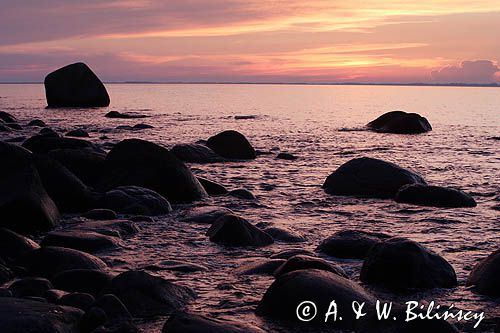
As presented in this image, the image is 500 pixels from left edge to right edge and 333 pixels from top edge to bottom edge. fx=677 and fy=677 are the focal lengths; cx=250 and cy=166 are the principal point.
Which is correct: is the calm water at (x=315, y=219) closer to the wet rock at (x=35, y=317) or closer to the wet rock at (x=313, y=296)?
the wet rock at (x=313, y=296)

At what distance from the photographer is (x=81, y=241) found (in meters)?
7.99

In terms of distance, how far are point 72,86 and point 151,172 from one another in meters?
38.1

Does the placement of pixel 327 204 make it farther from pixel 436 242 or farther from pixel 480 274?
pixel 480 274

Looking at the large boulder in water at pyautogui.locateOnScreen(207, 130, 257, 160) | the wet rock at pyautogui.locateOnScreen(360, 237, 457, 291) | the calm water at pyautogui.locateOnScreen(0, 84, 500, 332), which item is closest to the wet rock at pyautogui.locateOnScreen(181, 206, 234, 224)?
the calm water at pyautogui.locateOnScreen(0, 84, 500, 332)

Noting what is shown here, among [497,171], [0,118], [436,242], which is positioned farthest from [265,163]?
[0,118]

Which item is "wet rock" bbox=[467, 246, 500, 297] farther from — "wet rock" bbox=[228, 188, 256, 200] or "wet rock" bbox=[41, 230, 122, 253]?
"wet rock" bbox=[228, 188, 256, 200]

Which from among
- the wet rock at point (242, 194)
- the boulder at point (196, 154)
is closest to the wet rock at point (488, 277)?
the wet rock at point (242, 194)

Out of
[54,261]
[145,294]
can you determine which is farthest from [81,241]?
[145,294]

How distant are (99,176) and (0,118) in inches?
852

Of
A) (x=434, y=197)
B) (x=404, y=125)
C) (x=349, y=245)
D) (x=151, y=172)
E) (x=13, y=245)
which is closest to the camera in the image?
(x=13, y=245)

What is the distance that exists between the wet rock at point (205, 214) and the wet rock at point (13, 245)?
289cm

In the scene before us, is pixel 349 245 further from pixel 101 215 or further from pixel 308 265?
pixel 101 215

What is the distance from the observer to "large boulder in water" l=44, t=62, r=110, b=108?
47.0 metres

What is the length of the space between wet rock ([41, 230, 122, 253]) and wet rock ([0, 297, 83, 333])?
2731 millimetres
